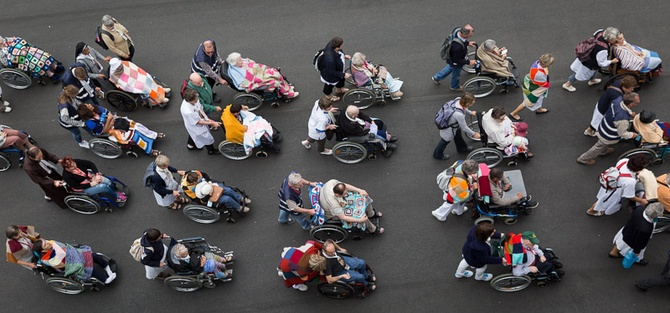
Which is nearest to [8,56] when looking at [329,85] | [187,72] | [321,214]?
[187,72]

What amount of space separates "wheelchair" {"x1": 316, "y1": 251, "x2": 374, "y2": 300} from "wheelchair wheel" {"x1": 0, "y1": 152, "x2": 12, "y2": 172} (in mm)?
7016

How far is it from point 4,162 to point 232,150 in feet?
15.5

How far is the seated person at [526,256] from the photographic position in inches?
330

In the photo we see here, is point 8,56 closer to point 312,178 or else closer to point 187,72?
point 187,72

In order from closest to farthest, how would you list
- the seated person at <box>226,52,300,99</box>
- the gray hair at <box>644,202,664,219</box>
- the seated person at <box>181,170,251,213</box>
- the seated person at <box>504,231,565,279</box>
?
the gray hair at <box>644,202,664,219</box>, the seated person at <box>504,231,565,279</box>, the seated person at <box>181,170,251,213</box>, the seated person at <box>226,52,300,99</box>

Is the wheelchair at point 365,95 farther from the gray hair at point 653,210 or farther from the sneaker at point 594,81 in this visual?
the gray hair at point 653,210

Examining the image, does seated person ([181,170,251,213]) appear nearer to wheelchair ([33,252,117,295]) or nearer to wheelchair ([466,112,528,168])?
wheelchair ([33,252,117,295])

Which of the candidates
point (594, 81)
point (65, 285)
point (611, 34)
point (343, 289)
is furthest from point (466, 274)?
point (65, 285)

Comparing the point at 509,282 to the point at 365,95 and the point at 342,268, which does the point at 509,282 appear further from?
the point at 365,95

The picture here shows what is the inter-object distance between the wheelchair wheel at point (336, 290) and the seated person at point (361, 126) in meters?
2.89

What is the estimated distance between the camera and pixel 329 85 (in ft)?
38.1

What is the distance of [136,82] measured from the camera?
11742mm

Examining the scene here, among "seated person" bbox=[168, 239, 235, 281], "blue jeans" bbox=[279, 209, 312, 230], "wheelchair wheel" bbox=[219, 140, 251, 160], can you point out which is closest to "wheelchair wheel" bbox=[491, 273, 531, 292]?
"blue jeans" bbox=[279, 209, 312, 230]

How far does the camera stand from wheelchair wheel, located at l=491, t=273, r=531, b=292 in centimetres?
866
